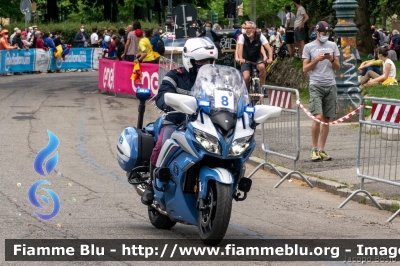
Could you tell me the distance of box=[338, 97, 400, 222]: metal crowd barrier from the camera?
35.9 ft

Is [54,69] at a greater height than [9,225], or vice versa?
[9,225]

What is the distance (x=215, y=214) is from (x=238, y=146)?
1.96 ft

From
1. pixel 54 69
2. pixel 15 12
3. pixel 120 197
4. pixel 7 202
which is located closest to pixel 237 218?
pixel 120 197

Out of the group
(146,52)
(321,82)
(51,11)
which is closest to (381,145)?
(321,82)

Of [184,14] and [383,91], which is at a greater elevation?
[184,14]

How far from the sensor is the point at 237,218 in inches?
391

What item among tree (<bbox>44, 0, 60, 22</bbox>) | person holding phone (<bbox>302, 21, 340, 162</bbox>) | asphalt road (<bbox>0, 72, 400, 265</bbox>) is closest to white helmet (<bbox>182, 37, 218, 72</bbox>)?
asphalt road (<bbox>0, 72, 400, 265</bbox>)

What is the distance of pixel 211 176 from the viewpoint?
779cm

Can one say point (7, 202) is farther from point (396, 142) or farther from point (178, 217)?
point (396, 142)

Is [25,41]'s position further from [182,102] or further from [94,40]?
[182,102]

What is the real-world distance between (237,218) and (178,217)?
167cm

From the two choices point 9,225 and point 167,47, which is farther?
point 167,47

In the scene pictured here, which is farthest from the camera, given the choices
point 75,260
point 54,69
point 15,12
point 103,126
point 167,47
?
point 15,12

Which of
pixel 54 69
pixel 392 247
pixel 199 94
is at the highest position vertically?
pixel 199 94
